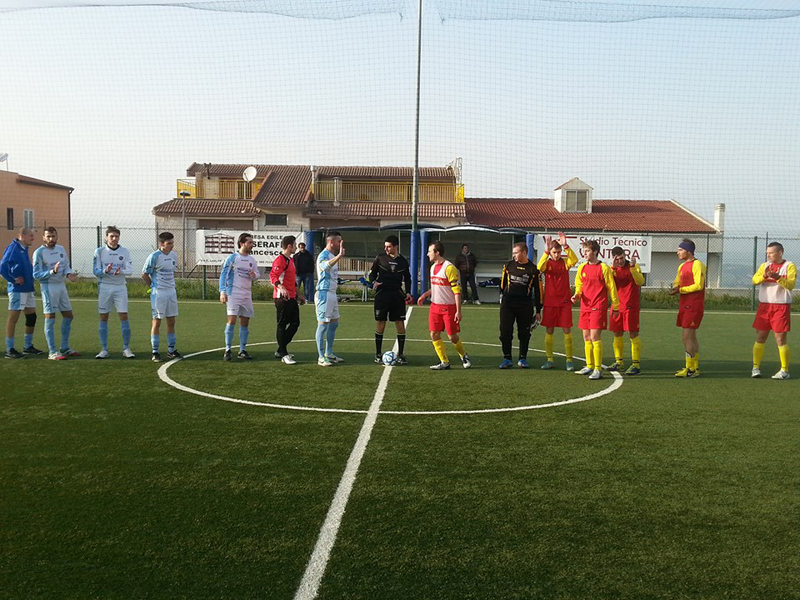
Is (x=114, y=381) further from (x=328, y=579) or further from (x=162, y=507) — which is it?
(x=328, y=579)

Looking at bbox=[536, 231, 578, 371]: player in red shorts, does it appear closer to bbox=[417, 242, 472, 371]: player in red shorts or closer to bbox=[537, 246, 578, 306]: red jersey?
Result: bbox=[537, 246, 578, 306]: red jersey

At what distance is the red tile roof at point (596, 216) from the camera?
43.2 meters

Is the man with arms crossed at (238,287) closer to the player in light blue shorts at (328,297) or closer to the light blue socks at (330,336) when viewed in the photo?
the player in light blue shorts at (328,297)

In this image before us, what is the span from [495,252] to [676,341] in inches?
543

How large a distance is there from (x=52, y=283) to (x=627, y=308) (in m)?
9.15

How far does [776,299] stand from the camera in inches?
418

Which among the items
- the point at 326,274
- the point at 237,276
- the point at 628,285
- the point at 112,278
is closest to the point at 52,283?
the point at 112,278

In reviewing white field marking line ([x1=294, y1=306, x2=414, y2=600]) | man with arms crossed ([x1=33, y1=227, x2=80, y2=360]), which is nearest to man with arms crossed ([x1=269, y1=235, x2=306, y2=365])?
man with arms crossed ([x1=33, y1=227, x2=80, y2=360])

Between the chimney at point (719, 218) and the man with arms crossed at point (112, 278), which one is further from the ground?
the chimney at point (719, 218)

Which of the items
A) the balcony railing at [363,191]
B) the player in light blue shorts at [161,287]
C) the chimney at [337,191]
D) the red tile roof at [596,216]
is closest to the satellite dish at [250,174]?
the balcony railing at [363,191]

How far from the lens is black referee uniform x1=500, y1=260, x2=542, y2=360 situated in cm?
1160

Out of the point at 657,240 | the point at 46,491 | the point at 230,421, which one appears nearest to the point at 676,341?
the point at 230,421

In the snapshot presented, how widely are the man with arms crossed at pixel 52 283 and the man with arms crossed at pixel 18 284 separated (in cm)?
27

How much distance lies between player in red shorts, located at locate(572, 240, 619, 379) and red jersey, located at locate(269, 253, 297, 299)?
4.53 metres
